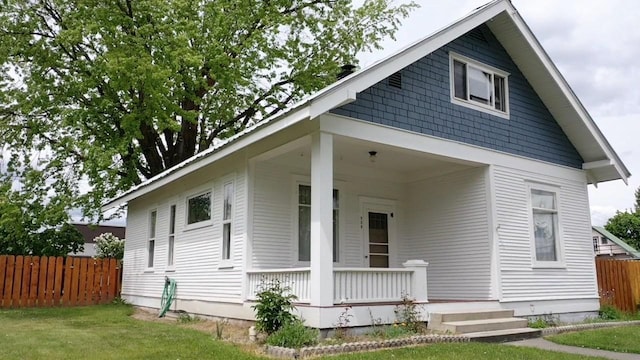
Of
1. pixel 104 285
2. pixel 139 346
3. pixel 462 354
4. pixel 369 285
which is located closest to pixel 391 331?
pixel 369 285

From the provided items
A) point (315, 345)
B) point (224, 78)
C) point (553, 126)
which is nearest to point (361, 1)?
point (224, 78)

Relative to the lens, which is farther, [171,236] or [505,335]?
[171,236]

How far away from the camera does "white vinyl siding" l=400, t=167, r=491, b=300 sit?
1060 cm

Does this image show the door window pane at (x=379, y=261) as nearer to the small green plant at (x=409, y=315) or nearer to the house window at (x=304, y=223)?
the house window at (x=304, y=223)

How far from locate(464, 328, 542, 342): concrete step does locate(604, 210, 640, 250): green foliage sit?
40.9m

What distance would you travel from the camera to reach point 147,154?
20.2 m

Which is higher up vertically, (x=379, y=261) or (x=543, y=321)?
(x=379, y=261)

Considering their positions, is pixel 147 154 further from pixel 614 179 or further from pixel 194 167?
pixel 614 179

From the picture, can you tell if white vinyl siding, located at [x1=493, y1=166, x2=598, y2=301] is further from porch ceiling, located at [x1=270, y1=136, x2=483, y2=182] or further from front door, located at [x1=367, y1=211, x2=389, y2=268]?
front door, located at [x1=367, y1=211, x2=389, y2=268]

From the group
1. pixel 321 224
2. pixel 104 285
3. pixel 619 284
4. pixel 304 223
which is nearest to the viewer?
pixel 321 224

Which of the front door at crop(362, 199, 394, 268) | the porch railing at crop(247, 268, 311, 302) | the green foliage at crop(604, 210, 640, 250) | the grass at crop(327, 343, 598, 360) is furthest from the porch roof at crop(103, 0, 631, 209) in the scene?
the green foliage at crop(604, 210, 640, 250)

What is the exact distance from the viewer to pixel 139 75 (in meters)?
16.2

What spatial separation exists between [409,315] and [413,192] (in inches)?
181

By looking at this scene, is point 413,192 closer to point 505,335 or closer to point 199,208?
point 505,335
